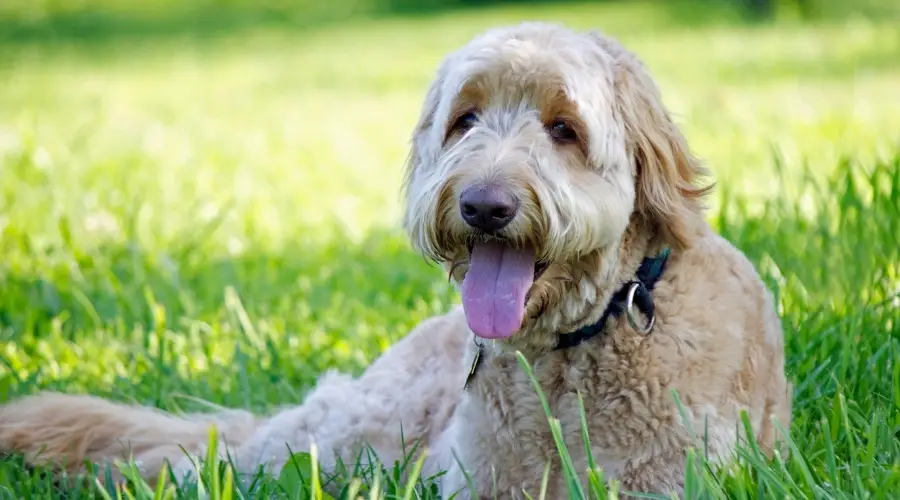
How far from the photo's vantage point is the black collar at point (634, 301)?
114 inches

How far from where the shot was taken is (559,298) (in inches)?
114

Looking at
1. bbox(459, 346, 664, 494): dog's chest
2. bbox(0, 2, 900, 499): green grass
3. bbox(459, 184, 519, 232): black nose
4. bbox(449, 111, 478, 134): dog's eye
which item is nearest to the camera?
bbox(459, 184, 519, 232): black nose

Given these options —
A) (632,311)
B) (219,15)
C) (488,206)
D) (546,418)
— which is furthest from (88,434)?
(219,15)

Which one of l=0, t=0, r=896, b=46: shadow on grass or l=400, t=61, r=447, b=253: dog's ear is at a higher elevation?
l=400, t=61, r=447, b=253: dog's ear

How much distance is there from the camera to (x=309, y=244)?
6461mm

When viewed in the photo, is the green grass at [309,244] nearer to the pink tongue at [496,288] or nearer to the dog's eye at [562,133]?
the pink tongue at [496,288]

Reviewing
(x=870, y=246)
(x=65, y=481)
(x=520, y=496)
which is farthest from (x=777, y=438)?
(x=65, y=481)

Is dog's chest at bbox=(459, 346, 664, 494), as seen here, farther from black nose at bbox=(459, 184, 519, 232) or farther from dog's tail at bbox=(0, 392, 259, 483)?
dog's tail at bbox=(0, 392, 259, 483)

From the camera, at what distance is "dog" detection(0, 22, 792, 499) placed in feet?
9.14

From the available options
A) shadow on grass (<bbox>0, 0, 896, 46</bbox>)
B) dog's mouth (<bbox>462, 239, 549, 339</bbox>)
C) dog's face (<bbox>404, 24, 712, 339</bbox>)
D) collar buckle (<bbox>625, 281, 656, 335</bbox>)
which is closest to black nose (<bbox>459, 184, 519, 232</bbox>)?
dog's face (<bbox>404, 24, 712, 339</bbox>)

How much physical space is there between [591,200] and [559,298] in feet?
0.92

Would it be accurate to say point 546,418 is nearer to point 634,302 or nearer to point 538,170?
point 634,302

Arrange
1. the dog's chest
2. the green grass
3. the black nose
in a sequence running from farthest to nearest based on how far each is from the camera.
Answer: the green grass
the dog's chest
the black nose

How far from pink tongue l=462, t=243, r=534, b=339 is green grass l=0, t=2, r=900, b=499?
1.61ft
